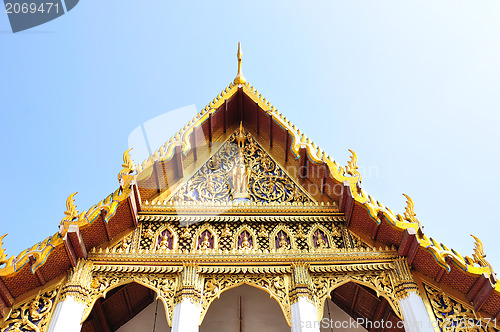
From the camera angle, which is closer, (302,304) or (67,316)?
(67,316)

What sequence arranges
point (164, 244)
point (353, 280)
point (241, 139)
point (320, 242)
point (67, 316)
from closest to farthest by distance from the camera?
point (67, 316), point (353, 280), point (164, 244), point (320, 242), point (241, 139)

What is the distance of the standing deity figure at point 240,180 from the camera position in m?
7.25

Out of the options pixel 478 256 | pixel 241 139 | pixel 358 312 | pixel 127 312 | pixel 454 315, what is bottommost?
pixel 127 312

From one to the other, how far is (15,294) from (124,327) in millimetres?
2418

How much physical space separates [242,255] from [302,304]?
3.49 feet

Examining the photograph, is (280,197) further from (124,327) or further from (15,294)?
(15,294)

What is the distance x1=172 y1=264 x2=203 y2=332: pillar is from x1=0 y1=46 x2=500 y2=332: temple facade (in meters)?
0.01

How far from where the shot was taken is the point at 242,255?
6.28 m

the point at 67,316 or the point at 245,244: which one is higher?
the point at 245,244

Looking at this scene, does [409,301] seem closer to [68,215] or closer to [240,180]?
[240,180]

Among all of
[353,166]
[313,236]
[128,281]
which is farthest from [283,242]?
[128,281]

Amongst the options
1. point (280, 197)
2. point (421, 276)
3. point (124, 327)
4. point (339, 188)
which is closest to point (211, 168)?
point (280, 197)

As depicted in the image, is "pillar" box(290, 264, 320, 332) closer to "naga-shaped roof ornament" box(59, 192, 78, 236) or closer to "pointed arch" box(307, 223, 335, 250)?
"pointed arch" box(307, 223, 335, 250)

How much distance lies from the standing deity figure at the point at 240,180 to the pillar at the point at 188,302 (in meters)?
1.56
